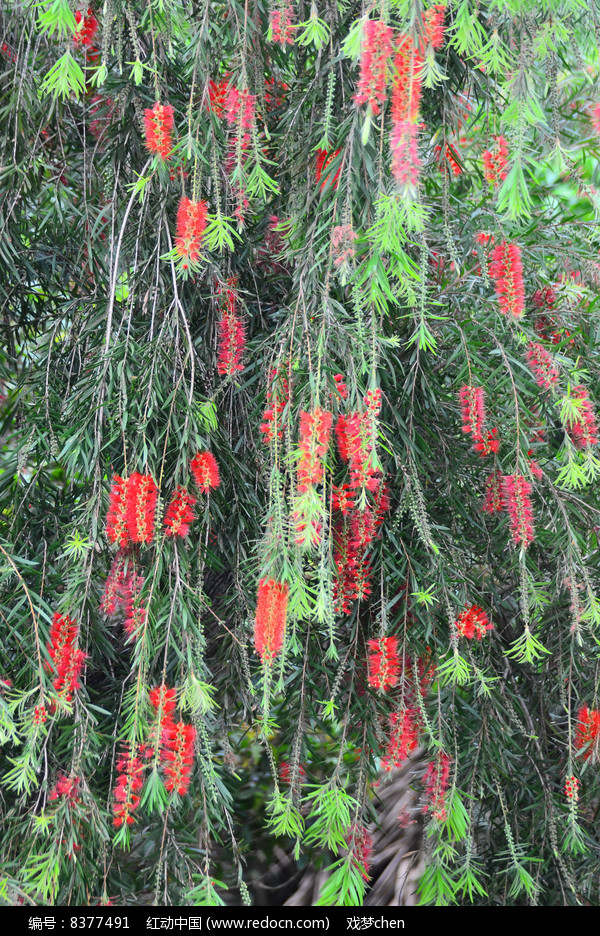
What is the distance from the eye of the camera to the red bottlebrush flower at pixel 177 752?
1.03 m

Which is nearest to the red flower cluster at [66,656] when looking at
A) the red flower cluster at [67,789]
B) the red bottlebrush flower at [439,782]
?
the red flower cluster at [67,789]

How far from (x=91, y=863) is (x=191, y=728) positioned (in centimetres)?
31

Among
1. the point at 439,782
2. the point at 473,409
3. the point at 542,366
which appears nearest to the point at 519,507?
the point at 473,409

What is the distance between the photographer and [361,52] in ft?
2.72

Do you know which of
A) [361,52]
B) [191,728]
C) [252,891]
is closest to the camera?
[361,52]

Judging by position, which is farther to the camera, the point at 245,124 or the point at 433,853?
the point at 433,853

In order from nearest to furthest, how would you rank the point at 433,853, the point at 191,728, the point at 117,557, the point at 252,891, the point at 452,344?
the point at 191,728
the point at 117,557
the point at 433,853
the point at 452,344
the point at 252,891

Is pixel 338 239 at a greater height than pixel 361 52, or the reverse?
pixel 361 52

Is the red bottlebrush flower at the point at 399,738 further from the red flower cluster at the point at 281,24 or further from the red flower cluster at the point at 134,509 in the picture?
the red flower cluster at the point at 281,24

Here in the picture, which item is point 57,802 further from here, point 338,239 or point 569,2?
point 569,2

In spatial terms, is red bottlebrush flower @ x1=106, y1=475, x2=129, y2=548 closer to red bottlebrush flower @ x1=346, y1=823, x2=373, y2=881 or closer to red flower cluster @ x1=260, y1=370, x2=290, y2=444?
red flower cluster @ x1=260, y1=370, x2=290, y2=444

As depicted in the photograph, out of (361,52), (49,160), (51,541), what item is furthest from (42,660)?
(49,160)

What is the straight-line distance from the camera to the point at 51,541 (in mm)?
1391

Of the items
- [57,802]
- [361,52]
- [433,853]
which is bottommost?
[433,853]
